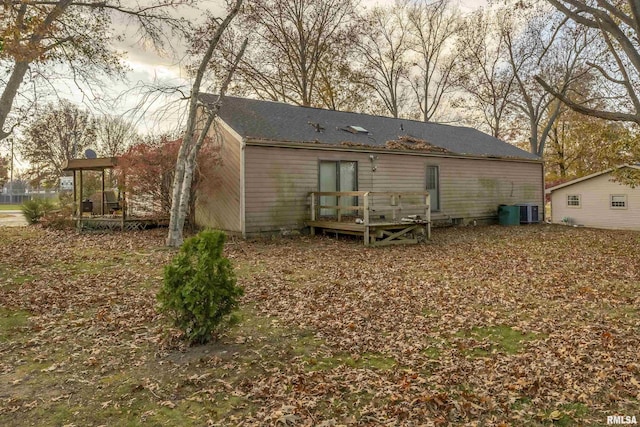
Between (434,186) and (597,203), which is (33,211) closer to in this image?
(434,186)

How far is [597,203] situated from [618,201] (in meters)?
1.03

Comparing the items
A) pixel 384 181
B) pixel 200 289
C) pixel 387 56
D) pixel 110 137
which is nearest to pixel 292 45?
pixel 387 56

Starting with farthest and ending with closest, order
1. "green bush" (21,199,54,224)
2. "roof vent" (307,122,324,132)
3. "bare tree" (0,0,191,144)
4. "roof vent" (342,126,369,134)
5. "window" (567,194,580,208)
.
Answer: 1. "window" (567,194,580,208)
2. "green bush" (21,199,54,224)
3. "roof vent" (342,126,369,134)
4. "roof vent" (307,122,324,132)
5. "bare tree" (0,0,191,144)

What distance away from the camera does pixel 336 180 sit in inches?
580

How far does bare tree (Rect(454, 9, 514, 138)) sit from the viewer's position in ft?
90.5

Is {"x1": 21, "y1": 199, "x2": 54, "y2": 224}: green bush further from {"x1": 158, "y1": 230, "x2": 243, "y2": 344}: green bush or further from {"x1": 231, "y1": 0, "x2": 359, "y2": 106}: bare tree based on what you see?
{"x1": 158, "y1": 230, "x2": 243, "y2": 344}: green bush

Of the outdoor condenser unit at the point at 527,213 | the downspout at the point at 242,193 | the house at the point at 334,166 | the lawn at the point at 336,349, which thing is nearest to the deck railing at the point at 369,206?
the house at the point at 334,166

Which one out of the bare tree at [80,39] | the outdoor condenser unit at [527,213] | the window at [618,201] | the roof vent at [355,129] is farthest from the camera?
the window at [618,201]

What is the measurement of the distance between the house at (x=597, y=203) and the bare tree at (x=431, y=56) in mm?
10458

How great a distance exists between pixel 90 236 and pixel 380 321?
11.4 metres

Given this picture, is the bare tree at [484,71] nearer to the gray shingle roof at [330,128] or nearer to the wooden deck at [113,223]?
the gray shingle roof at [330,128]

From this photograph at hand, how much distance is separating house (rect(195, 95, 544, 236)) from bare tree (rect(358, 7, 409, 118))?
10341 millimetres

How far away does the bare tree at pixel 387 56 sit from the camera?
2805 cm

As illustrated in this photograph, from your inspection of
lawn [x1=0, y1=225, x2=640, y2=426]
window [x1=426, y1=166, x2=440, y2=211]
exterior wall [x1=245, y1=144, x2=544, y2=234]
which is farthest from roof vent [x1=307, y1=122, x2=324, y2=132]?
lawn [x1=0, y1=225, x2=640, y2=426]
